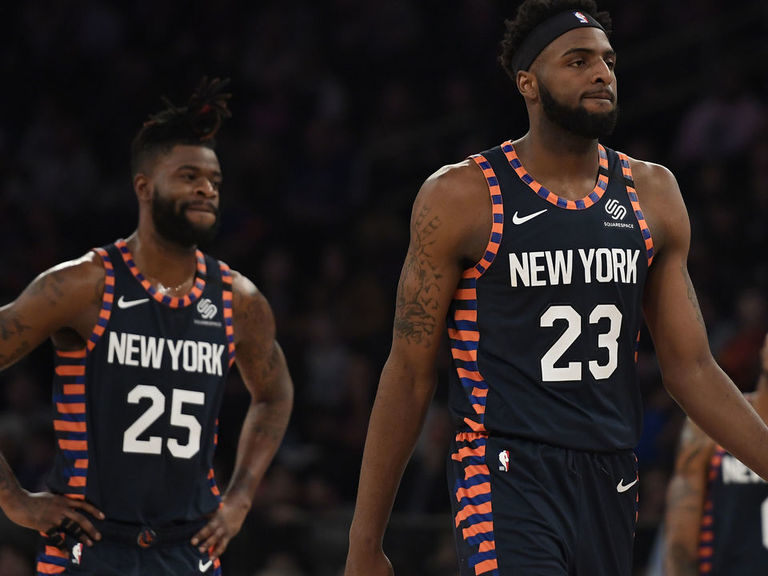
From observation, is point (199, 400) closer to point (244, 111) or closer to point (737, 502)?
point (737, 502)

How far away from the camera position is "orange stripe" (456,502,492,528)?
139 inches

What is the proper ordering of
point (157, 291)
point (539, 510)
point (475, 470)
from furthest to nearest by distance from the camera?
1. point (157, 291)
2. point (475, 470)
3. point (539, 510)

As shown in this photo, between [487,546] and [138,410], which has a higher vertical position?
[138,410]

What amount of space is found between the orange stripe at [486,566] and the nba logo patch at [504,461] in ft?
0.79

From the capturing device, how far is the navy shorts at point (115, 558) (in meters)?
4.66

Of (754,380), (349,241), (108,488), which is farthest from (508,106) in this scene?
(108,488)

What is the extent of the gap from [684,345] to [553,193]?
582mm

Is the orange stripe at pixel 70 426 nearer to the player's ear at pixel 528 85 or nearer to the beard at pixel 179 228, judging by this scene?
the beard at pixel 179 228

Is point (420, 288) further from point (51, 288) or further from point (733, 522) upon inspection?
point (733, 522)

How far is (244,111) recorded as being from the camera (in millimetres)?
12438

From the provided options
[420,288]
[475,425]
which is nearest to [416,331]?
[420,288]

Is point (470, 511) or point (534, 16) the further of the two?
point (534, 16)

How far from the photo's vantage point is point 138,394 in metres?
4.86

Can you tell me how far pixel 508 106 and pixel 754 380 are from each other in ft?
12.2
